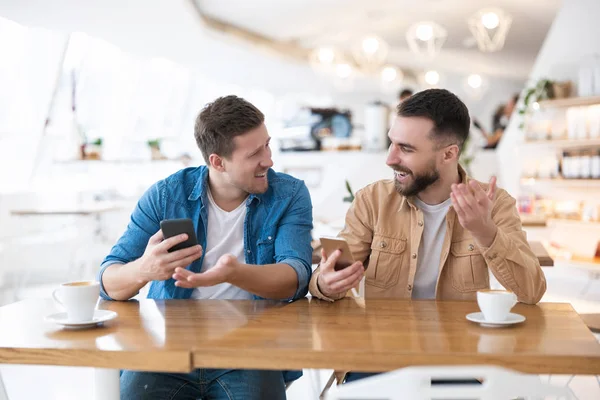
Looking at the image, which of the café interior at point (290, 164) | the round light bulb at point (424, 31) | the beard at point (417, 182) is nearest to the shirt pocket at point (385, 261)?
the beard at point (417, 182)

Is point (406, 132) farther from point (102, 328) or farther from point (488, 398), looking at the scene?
point (488, 398)

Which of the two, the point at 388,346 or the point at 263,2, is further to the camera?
the point at 263,2

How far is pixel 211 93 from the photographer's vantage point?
13.8m

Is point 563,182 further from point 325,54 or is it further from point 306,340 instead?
point 306,340

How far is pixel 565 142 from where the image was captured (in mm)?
6297

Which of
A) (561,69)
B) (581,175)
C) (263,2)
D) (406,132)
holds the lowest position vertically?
(581,175)

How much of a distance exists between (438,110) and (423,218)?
33 cm

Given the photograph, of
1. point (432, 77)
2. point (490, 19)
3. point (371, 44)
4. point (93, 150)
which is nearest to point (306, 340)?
point (490, 19)

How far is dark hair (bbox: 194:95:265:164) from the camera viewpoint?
7.28ft

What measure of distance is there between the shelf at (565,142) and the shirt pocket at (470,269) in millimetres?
4517

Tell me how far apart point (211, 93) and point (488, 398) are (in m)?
13.2

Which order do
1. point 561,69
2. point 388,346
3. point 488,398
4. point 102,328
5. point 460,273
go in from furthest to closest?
1. point 561,69
2. point 460,273
3. point 102,328
4. point 388,346
5. point 488,398

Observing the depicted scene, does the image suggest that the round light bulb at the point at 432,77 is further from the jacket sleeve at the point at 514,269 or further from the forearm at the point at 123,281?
the forearm at the point at 123,281

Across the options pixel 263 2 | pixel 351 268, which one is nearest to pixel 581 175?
pixel 263 2
